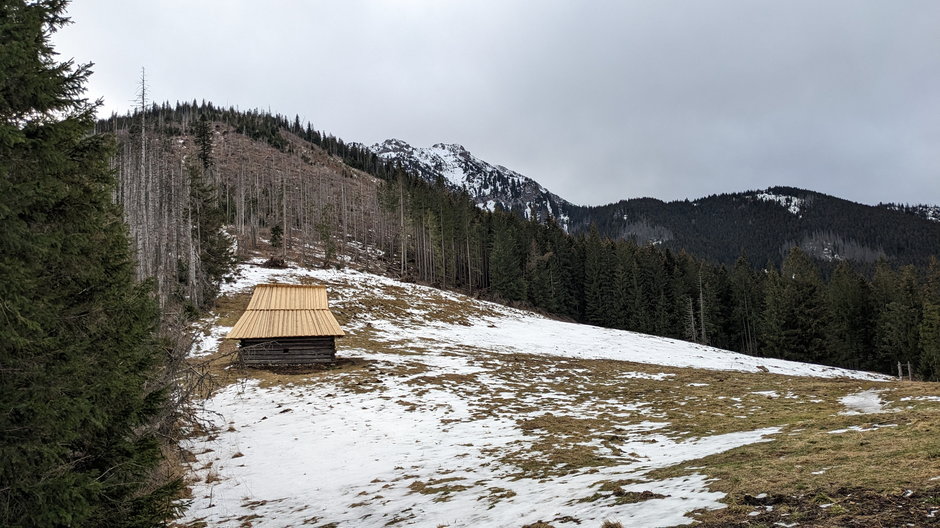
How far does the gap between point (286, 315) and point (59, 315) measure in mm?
19770

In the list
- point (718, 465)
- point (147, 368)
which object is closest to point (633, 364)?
point (718, 465)

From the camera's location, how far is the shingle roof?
22703 mm

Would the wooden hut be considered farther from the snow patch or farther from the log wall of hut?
the snow patch

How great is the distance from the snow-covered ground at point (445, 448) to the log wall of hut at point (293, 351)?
202 cm

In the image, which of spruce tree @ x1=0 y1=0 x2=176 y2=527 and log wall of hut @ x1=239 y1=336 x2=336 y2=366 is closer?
spruce tree @ x1=0 y1=0 x2=176 y2=527

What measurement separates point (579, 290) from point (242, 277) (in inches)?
2041

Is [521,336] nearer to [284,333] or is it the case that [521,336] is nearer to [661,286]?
[284,333]

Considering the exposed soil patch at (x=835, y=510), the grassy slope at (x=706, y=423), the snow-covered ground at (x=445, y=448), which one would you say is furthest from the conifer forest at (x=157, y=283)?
the exposed soil patch at (x=835, y=510)

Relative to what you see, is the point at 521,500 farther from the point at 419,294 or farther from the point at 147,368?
the point at 419,294

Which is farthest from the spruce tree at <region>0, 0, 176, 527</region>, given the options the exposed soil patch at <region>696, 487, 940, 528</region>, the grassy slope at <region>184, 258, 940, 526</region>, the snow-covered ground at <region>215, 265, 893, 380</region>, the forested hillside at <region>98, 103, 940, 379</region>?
the forested hillside at <region>98, 103, 940, 379</region>

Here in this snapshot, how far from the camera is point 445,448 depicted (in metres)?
11.5

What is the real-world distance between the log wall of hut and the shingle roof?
0.61 meters

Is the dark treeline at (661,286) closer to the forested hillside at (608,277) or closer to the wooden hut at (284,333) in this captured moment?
the forested hillside at (608,277)

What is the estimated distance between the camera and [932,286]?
141 ft
